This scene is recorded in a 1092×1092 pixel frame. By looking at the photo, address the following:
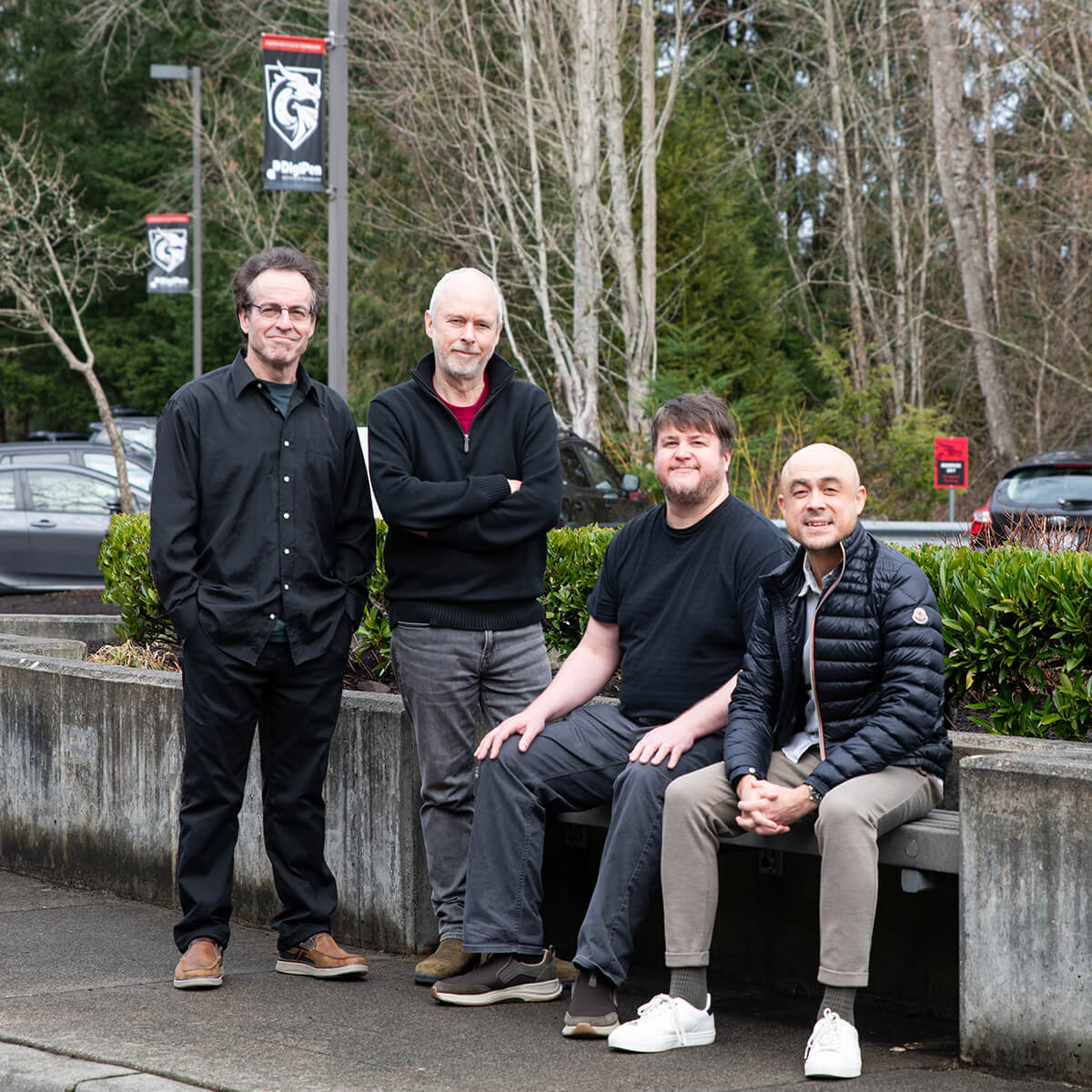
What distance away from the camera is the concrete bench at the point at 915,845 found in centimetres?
445

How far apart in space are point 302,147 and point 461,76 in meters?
9.28

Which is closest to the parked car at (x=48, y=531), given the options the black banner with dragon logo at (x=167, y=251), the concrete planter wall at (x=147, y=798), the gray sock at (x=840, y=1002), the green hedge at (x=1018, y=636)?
the black banner with dragon logo at (x=167, y=251)

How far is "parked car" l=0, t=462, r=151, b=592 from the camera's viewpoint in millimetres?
18469

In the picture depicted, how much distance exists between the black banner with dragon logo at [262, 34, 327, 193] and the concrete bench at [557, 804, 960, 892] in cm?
1082

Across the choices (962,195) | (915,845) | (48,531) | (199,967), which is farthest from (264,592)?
(962,195)

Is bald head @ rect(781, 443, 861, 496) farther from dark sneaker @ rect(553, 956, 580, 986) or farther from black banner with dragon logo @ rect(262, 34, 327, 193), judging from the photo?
black banner with dragon logo @ rect(262, 34, 327, 193)

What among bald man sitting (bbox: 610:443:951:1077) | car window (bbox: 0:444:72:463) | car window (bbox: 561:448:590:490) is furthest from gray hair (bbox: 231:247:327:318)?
car window (bbox: 0:444:72:463)

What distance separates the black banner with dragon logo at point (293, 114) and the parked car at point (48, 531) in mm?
5233

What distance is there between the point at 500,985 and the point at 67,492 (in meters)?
15.1

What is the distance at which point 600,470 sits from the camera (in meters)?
18.0

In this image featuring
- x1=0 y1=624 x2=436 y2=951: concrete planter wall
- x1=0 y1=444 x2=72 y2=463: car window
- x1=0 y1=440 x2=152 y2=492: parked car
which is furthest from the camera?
x1=0 y1=444 x2=72 y2=463: car window

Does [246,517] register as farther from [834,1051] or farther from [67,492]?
[67,492]

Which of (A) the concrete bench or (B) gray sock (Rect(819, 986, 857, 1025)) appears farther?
(A) the concrete bench

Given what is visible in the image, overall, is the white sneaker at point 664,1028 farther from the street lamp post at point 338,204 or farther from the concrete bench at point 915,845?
the street lamp post at point 338,204
